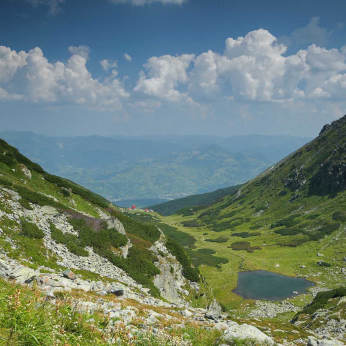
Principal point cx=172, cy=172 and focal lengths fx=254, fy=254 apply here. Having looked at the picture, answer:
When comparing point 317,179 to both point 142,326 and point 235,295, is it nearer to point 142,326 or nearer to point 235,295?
point 235,295

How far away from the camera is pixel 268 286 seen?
251ft

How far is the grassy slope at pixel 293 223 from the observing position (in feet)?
278

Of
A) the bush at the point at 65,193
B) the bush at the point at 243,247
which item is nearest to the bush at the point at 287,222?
the bush at the point at 243,247

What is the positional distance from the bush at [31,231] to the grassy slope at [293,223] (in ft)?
174

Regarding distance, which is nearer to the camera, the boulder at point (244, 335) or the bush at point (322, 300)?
the boulder at point (244, 335)

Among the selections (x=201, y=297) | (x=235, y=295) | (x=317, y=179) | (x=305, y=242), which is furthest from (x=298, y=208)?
(x=201, y=297)

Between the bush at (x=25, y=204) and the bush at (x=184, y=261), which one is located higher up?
the bush at (x=25, y=204)

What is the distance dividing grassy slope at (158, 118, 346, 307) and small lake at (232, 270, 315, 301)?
314cm

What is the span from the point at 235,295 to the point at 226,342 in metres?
65.5

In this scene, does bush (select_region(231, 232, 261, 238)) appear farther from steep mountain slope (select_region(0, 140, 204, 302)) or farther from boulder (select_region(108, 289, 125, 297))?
boulder (select_region(108, 289, 125, 297))

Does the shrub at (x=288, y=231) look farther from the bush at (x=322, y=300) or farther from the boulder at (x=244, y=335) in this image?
the boulder at (x=244, y=335)

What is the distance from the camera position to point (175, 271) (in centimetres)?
4197

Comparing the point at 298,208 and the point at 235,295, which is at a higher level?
the point at 298,208

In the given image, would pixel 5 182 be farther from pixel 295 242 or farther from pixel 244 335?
pixel 295 242
